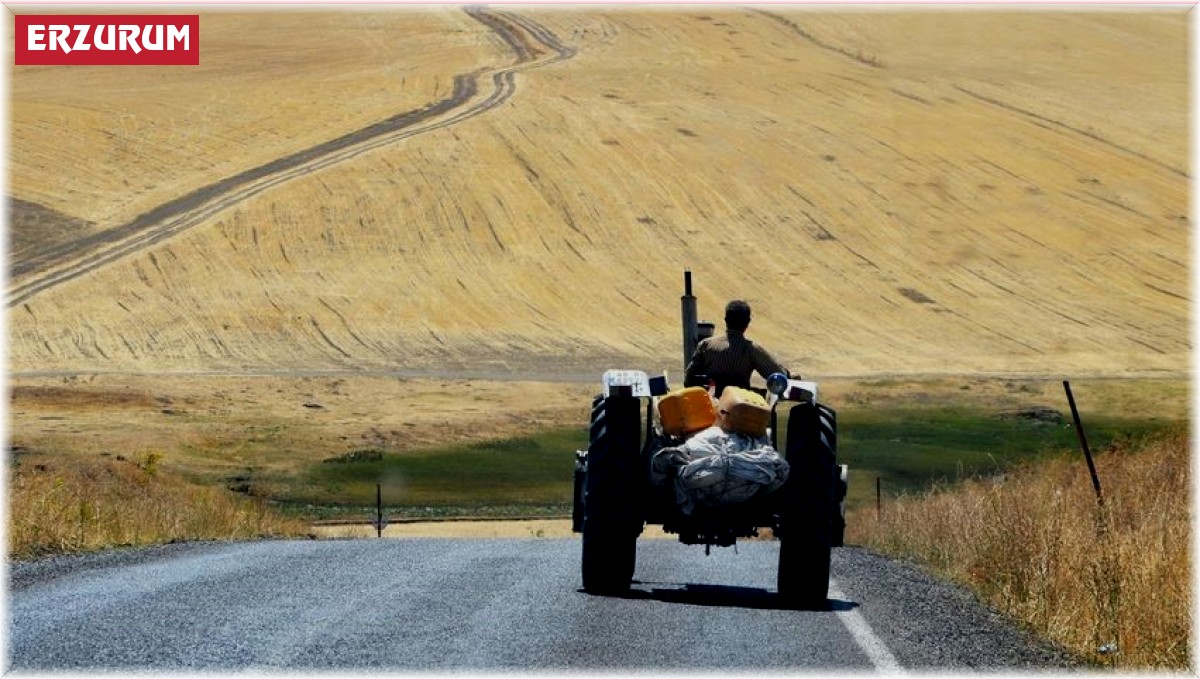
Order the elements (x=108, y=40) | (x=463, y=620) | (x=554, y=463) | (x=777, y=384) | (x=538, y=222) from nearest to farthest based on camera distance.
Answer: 1. (x=463, y=620)
2. (x=777, y=384)
3. (x=554, y=463)
4. (x=538, y=222)
5. (x=108, y=40)

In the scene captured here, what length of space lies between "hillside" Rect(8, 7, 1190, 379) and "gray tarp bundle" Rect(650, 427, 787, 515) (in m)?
46.3

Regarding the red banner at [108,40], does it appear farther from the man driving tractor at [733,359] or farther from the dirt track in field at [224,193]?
the man driving tractor at [733,359]

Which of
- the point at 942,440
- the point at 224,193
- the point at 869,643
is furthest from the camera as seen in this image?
the point at 224,193

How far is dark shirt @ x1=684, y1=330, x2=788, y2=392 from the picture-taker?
13070 mm

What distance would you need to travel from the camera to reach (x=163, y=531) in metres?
19.8

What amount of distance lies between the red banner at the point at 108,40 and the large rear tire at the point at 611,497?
7884cm

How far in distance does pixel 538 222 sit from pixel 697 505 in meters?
63.4

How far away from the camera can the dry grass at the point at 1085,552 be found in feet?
35.3

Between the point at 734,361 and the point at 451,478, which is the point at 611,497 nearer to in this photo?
the point at 734,361

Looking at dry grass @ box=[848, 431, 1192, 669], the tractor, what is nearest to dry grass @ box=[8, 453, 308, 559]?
the tractor

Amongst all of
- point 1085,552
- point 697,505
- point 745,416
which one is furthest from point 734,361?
point 1085,552

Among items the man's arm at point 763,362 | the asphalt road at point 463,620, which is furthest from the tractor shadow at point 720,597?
the man's arm at point 763,362

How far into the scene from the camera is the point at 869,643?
419 inches

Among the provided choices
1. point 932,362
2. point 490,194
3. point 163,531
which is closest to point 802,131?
point 490,194
